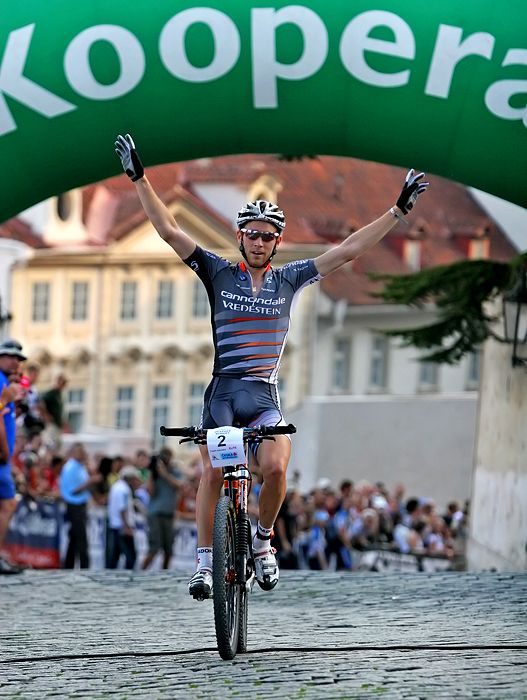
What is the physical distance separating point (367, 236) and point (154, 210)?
101cm

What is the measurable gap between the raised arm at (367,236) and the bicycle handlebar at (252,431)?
980 millimetres

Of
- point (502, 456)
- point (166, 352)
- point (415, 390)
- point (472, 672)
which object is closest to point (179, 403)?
point (166, 352)

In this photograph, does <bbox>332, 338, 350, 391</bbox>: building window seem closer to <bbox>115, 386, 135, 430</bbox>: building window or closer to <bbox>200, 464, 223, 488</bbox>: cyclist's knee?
<bbox>115, 386, 135, 430</bbox>: building window

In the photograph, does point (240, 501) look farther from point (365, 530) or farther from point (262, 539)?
point (365, 530)

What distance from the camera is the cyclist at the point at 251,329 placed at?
8.83 meters

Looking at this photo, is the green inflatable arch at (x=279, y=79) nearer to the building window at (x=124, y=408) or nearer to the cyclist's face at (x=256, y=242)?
the cyclist's face at (x=256, y=242)

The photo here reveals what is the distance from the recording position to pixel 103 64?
1159cm

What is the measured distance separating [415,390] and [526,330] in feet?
151

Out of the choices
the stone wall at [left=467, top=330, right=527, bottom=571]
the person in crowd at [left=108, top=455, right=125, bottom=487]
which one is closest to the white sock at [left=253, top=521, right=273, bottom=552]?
the stone wall at [left=467, top=330, right=527, bottom=571]

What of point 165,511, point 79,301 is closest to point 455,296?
point 165,511

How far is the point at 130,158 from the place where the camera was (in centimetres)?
916

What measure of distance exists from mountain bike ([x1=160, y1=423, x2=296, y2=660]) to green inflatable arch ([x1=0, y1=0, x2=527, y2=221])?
3.49 m

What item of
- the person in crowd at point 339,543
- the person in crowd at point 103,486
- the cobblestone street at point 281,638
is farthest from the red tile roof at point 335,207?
the cobblestone street at point 281,638

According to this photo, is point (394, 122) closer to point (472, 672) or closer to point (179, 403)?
point (472, 672)
